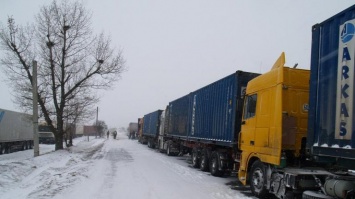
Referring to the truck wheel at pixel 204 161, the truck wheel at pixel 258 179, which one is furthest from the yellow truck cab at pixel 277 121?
the truck wheel at pixel 204 161

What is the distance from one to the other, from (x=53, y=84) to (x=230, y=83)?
17.8 metres

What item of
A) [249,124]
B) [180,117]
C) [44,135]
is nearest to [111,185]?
[249,124]

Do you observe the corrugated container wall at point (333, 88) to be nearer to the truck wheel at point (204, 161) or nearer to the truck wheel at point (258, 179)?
the truck wheel at point (258, 179)

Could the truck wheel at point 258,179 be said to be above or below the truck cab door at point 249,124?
below

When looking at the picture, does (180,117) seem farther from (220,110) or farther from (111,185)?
(111,185)

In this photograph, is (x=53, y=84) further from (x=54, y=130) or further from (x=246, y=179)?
(x=246, y=179)

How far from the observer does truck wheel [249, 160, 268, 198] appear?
8758 millimetres

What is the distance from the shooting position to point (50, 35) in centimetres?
2642

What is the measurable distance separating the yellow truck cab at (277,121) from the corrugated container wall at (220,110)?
98.2 inches


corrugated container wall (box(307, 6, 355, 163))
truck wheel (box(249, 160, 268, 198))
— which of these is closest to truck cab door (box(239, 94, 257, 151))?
truck wheel (box(249, 160, 268, 198))

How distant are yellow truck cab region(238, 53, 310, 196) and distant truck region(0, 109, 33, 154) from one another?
78.5 ft

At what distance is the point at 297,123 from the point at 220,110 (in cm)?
562

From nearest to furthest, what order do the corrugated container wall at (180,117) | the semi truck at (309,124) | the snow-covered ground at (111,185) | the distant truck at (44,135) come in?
the semi truck at (309,124), the snow-covered ground at (111,185), the corrugated container wall at (180,117), the distant truck at (44,135)

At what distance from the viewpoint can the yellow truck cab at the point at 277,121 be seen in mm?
8094
